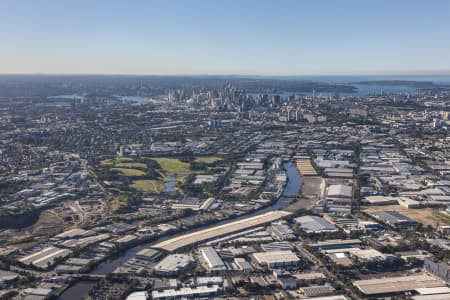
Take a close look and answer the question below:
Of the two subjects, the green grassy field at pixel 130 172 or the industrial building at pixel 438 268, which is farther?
the green grassy field at pixel 130 172

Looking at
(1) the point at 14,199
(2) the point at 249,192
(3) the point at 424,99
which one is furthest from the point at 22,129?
(3) the point at 424,99

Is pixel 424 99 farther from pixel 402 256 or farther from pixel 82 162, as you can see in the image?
pixel 402 256

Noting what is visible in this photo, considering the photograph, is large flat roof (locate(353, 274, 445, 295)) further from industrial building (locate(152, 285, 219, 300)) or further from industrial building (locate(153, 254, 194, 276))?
industrial building (locate(153, 254, 194, 276))

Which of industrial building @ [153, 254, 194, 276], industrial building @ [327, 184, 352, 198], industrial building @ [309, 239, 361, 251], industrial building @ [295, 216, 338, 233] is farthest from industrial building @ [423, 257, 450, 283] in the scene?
industrial building @ [327, 184, 352, 198]

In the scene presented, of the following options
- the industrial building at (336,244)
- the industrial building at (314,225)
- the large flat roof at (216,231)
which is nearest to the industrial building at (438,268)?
the industrial building at (336,244)

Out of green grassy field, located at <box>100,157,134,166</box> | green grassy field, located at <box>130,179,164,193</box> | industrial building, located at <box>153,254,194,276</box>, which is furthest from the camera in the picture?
green grassy field, located at <box>100,157,134,166</box>

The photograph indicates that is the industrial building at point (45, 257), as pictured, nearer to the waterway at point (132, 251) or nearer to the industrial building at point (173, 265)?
the waterway at point (132, 251)

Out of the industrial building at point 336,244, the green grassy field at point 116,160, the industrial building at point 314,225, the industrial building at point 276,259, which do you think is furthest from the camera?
the green grassy field at point 116,160
